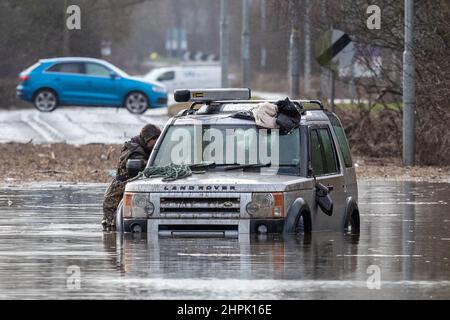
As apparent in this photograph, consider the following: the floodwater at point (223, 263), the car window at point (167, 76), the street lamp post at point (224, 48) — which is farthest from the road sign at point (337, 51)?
the car window at point (167, 76)

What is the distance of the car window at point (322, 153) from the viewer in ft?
51.6

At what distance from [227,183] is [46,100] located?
103 feet

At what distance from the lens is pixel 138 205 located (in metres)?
14.9

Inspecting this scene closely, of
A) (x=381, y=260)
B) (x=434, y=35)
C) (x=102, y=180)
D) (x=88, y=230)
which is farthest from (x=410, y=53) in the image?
(x=381, y=260)

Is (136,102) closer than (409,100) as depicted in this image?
No

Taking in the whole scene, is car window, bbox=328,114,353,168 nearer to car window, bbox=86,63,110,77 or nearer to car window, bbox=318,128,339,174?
car window, bbox=318,128,339,174

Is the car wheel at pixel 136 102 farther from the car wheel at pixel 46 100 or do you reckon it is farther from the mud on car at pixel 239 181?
the mud on car at pixel 239 181

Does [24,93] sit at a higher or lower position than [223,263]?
higher

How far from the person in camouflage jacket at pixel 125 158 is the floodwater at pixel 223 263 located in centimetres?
23

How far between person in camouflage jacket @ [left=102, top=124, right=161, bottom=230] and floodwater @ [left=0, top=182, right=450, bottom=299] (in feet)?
0.75

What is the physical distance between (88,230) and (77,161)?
12.4 m

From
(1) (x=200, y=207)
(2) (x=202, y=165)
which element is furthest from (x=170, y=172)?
(1) (x=200, y=207)

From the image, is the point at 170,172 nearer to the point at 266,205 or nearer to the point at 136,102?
the point at 266,205
